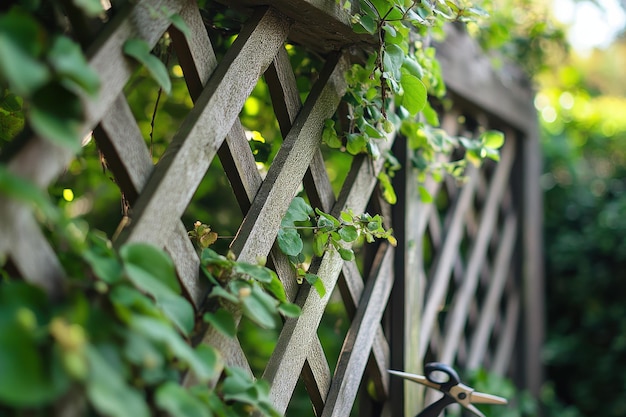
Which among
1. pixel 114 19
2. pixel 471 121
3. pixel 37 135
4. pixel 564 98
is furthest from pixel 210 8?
pixel 564 98

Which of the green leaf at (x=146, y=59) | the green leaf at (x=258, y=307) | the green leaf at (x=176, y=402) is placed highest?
the green leaf at (x=146, y=59)

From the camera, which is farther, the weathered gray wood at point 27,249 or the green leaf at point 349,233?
the green leaf at point 349,233

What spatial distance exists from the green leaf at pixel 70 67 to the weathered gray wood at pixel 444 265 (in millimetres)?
1166

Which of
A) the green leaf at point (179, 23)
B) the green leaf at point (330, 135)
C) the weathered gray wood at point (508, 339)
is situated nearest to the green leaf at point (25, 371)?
the green leaf at point (179, 23)

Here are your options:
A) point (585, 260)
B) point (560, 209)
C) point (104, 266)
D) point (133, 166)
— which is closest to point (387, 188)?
point (133, 166)

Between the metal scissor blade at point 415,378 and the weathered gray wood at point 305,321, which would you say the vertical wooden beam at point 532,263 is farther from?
the weathered gray wood at point 305,321

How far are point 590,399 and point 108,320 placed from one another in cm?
242

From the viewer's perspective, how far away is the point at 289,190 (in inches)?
41.5

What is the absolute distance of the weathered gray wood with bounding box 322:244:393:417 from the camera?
1195 millimetres

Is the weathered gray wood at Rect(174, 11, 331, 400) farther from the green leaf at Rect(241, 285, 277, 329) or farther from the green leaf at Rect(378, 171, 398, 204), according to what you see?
the green leaf at Rect(378, 171, 398, 204)

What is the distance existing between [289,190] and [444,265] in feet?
3.16

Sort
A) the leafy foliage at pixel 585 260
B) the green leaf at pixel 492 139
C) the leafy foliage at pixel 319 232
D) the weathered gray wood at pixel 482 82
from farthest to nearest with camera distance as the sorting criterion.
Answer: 1. the leafy foliage at pixel 585 260
2. the weathered gray wood at pixel 482 82
3. the green leaf at pixel 492 139
4. the leafy foliage at pixel 319 232

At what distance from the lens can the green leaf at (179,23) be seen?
827 mm

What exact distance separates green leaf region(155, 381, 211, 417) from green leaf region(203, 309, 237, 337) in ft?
A: 0.51
